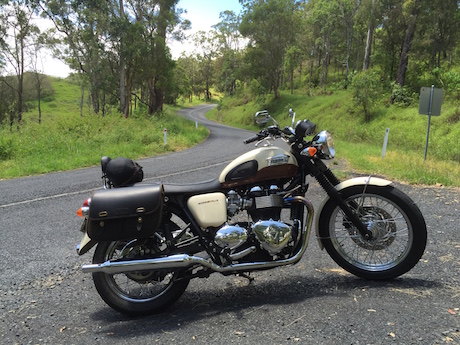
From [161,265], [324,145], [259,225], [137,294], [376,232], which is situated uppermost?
[324,145]

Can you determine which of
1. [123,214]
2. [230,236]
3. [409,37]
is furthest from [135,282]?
[409,37]

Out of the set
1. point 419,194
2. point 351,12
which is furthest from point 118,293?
point 351,12

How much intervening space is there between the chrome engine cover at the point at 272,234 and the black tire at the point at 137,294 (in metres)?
0.73

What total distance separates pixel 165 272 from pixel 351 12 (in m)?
41.3

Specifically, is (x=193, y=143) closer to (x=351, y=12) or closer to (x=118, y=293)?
(x=118, y=293)

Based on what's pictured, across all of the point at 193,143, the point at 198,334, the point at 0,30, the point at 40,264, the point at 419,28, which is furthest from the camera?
the point at 0,30

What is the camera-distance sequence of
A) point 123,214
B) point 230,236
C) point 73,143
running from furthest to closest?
point 73,143 < point 230,236 < point 123,214

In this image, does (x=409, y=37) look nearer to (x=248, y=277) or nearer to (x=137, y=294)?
(x=248, y=277)

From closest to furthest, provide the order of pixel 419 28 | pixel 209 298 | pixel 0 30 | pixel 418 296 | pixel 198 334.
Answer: pixel 198 334 → pixel 418 296 → pixel 209 298 → pixel 419 28 → pixel 0 30

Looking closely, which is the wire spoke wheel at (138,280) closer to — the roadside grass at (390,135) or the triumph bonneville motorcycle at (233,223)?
the triumph bonneville motorcycle at (233,223)

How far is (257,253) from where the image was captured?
9.73ft

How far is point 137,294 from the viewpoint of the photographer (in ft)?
9.91

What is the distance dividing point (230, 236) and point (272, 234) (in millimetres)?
350

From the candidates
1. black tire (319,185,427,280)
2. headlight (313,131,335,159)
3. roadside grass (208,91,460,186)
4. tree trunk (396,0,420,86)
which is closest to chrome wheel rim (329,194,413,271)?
black tire (319,185,427,280)
